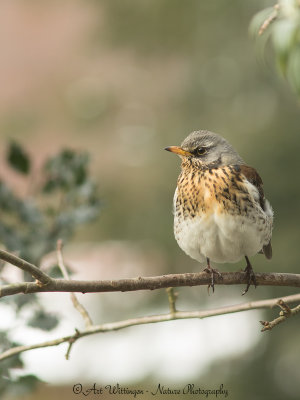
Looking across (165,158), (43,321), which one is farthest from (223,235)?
(165,158)

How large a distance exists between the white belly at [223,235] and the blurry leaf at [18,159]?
0.59 meters

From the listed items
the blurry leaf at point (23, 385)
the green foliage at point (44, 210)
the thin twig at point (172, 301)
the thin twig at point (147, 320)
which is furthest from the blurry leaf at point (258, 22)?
the blurry leaf at point (23, 385)

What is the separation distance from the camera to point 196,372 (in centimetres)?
382

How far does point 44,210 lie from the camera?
6.71 feet

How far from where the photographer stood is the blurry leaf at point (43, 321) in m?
1.82

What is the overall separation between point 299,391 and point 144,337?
1.16 metres

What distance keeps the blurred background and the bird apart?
113cm

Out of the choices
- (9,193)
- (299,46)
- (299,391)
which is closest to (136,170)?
(299,391)

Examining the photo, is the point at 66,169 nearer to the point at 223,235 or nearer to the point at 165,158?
the point at 223,235

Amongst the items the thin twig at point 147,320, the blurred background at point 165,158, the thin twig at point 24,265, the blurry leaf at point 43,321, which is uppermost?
the blurred background at point 165,158

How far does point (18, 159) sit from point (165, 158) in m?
1.98

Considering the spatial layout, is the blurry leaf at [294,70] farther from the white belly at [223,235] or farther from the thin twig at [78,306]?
the white belly at [223,235]

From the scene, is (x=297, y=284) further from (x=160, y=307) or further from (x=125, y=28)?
(x=125, y=28)

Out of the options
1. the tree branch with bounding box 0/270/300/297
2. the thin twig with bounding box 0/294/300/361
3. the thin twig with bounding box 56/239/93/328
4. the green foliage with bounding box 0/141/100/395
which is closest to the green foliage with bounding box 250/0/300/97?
the thin twig with bounding box 0/294/300/361
